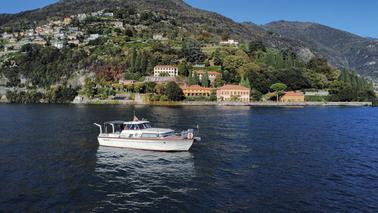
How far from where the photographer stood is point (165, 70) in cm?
19225

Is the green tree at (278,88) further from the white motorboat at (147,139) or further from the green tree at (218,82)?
the white motorboat at (147,139)

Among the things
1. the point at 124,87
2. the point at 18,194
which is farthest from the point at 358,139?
the point at 124,87

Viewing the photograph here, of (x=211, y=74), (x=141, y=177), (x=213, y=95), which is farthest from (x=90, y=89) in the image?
(x=141, y=177)

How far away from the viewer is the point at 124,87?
18300 cm

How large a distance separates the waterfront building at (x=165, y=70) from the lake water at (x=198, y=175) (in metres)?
130

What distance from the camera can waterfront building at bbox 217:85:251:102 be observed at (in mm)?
170375

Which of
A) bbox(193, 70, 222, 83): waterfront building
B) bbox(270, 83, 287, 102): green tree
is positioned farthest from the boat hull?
bbox(193, 70, 222, 83): waterfront building

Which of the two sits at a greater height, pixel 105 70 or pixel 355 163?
pixel 105 70

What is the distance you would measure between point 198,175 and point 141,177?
5.90 metres

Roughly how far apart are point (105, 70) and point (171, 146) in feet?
519

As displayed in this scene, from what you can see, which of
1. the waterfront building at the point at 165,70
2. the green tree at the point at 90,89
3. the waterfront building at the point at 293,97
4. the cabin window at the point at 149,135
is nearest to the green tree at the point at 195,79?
the waterfront building at the point at 165,70

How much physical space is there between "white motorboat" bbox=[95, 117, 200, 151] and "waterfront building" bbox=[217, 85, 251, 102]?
394 feet

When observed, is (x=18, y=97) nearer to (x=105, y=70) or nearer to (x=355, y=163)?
(x=105, y=70)

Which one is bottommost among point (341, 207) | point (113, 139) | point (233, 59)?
point (341, 207)
